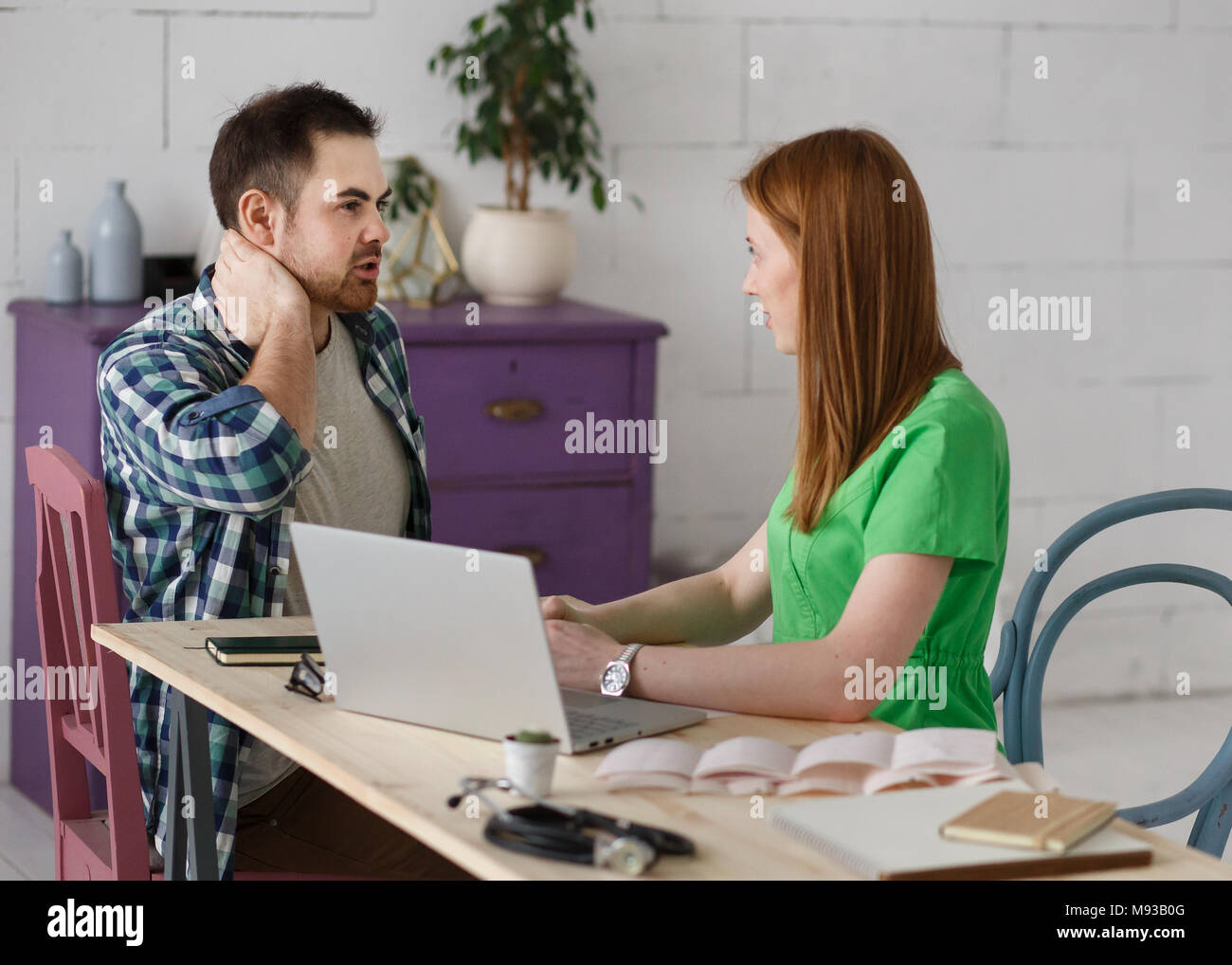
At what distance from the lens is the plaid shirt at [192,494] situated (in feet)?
6.63

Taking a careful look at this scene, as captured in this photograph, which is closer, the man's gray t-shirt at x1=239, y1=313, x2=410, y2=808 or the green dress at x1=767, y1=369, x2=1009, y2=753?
the green dress at x1=767, y1=369, x2=1009, y2=753

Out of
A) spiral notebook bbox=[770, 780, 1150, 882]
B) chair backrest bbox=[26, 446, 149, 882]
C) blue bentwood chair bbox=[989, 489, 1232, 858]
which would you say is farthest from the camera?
blue bentwood chair bbox=[989, 489, 1232, 858]

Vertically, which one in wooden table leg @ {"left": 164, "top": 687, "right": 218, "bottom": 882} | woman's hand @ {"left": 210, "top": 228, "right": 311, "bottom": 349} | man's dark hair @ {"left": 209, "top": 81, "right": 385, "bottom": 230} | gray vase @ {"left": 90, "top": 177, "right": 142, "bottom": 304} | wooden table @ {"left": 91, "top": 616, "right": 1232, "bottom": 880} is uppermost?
man's dark hair @ {"left": 209, "top": 81, "right": 385, "bottom": 230}

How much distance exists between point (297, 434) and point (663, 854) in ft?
3.51

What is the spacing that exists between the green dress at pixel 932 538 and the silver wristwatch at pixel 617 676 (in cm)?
23

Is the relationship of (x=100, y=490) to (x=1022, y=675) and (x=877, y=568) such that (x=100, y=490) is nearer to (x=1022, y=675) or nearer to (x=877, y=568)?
(x=877, y=568)

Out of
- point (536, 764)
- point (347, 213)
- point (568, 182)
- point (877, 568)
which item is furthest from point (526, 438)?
point (536, 764)

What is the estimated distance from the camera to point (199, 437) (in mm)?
2016

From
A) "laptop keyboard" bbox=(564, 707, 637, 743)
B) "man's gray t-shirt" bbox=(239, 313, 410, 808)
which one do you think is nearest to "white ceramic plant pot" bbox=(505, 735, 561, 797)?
"laptop keyboard" bbox=(564, 707, 637, 743)

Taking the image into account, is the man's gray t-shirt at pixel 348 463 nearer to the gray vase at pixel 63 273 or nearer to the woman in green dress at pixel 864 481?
the woman in green dress at pixel 864 481

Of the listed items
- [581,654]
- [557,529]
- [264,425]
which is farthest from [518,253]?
[581,654]

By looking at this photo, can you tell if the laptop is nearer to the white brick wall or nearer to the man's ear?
the man's ear

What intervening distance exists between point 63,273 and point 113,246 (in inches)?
4.5

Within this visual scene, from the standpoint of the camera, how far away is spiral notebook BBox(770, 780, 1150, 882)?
117cm
